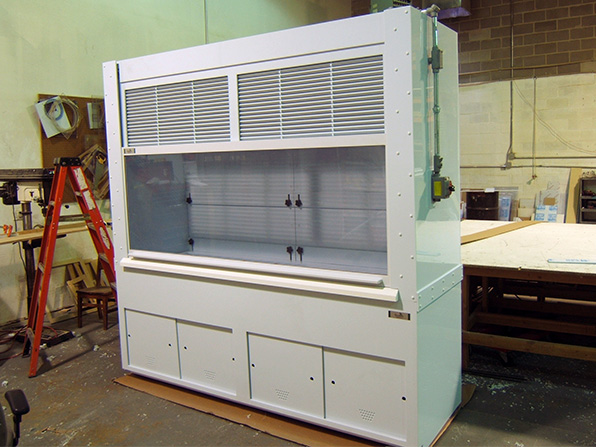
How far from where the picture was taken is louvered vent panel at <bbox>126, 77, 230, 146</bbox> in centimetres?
250

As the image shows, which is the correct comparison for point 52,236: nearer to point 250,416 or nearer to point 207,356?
point 207,356

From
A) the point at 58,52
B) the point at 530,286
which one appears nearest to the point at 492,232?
the point at 530,286

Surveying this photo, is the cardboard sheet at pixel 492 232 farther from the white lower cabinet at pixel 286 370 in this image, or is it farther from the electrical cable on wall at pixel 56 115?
the electrical cable on wall at pixel 56 115

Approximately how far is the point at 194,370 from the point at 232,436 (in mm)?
482

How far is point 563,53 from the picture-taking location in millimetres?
6301

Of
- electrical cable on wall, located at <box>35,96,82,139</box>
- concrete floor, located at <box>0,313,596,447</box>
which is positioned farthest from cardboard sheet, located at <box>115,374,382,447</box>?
electrical cable on wall, located at <box>35,96,82,139</box>

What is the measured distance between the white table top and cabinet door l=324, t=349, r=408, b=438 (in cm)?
91

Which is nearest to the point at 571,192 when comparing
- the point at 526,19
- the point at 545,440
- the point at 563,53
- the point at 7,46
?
the point at 563,53

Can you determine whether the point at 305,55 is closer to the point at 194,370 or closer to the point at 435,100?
the point at 435,100

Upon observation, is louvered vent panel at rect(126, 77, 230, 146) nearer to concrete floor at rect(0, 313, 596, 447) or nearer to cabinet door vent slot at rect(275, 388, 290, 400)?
cabinet door vent slot at rect(275, 388, 290, 400)

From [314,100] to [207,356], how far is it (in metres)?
1.41

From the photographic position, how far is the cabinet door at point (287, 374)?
7.66 ft

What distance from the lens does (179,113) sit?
264 centimetres

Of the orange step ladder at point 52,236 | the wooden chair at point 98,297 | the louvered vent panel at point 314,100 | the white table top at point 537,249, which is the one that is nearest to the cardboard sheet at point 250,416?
the orange step ladder at point 52,236
